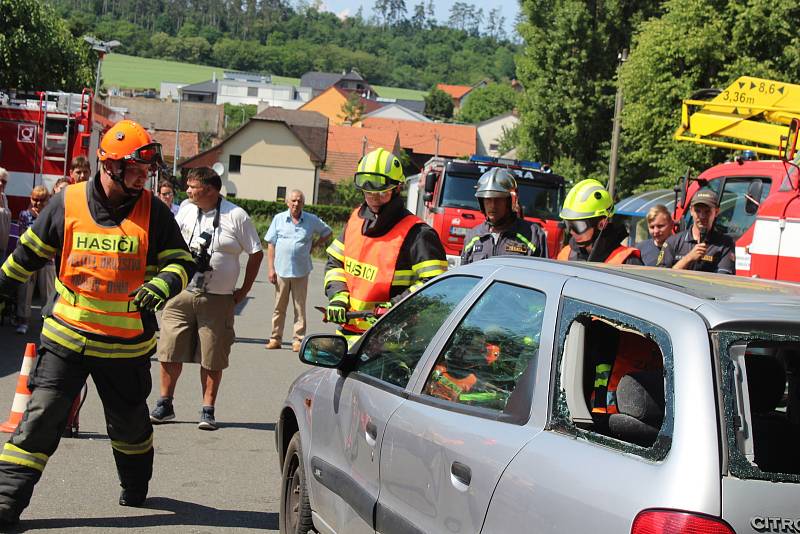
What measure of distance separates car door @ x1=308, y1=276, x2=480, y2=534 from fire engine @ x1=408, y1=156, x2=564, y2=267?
14.2m

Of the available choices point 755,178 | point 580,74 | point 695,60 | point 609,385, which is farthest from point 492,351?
point 580,74

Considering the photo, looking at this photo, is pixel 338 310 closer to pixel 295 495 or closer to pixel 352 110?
pixel 295 495

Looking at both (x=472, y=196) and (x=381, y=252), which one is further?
(x=472, y=196)

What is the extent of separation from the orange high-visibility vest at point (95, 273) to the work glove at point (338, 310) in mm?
1073

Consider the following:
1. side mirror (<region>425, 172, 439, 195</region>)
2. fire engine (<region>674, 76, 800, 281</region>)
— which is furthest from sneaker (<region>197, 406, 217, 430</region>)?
side mirror (<region>425, 172, 439, 195</region>)

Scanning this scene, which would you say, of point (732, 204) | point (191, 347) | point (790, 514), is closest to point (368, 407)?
point (790, 514)

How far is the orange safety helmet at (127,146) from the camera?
5.94 meters

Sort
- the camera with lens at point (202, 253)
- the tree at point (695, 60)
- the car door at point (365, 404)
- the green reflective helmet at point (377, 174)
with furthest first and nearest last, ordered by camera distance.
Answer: the tree at point (695, 60)
the camera with lens at point (202, 253)
the green reflective helmet at point (377, 174)
the car door at point (365, 404)

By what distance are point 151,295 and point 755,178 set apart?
25.5 feet

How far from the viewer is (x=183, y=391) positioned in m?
10.1

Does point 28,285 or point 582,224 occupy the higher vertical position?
point 582,224

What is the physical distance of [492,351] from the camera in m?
3.77

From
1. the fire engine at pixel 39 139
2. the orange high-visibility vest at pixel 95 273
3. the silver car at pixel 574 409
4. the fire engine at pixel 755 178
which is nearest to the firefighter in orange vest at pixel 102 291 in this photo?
the orange high-visibility vest at pixel 95 273

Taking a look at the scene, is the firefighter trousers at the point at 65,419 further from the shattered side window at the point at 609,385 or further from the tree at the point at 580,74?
the tree at the point at 580,74
